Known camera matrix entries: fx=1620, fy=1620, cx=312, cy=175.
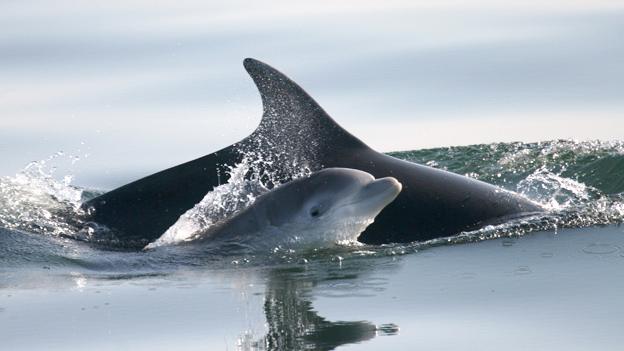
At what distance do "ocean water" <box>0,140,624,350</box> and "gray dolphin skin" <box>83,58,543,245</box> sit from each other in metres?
0.34

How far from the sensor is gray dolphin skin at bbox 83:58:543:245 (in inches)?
599

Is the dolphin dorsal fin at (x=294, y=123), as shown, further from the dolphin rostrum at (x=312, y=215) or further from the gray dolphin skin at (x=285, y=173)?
the dolphin rostrum at (x=312, y=215)

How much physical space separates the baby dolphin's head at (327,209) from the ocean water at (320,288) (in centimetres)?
23

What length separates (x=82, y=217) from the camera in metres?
15.9

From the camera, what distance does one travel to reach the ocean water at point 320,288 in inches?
419

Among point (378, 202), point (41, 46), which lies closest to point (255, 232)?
point (378, 202)

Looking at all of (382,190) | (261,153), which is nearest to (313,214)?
(382,190)

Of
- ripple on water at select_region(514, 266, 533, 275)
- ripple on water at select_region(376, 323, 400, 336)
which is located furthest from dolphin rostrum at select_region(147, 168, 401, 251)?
ripple on water at select_region(376, 323, 400, 336)

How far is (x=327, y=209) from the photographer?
14.4 m

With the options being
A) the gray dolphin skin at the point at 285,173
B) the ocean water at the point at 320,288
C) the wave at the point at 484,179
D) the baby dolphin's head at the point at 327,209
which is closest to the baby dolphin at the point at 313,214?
the baby dolphin's head at the point at 327,209

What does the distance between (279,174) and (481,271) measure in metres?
3.31

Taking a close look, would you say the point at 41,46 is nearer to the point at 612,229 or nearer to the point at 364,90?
the point at 364,90

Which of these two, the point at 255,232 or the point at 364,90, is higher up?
the point at 364,90

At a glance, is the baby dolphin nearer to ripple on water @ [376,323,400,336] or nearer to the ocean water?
the ocean water
